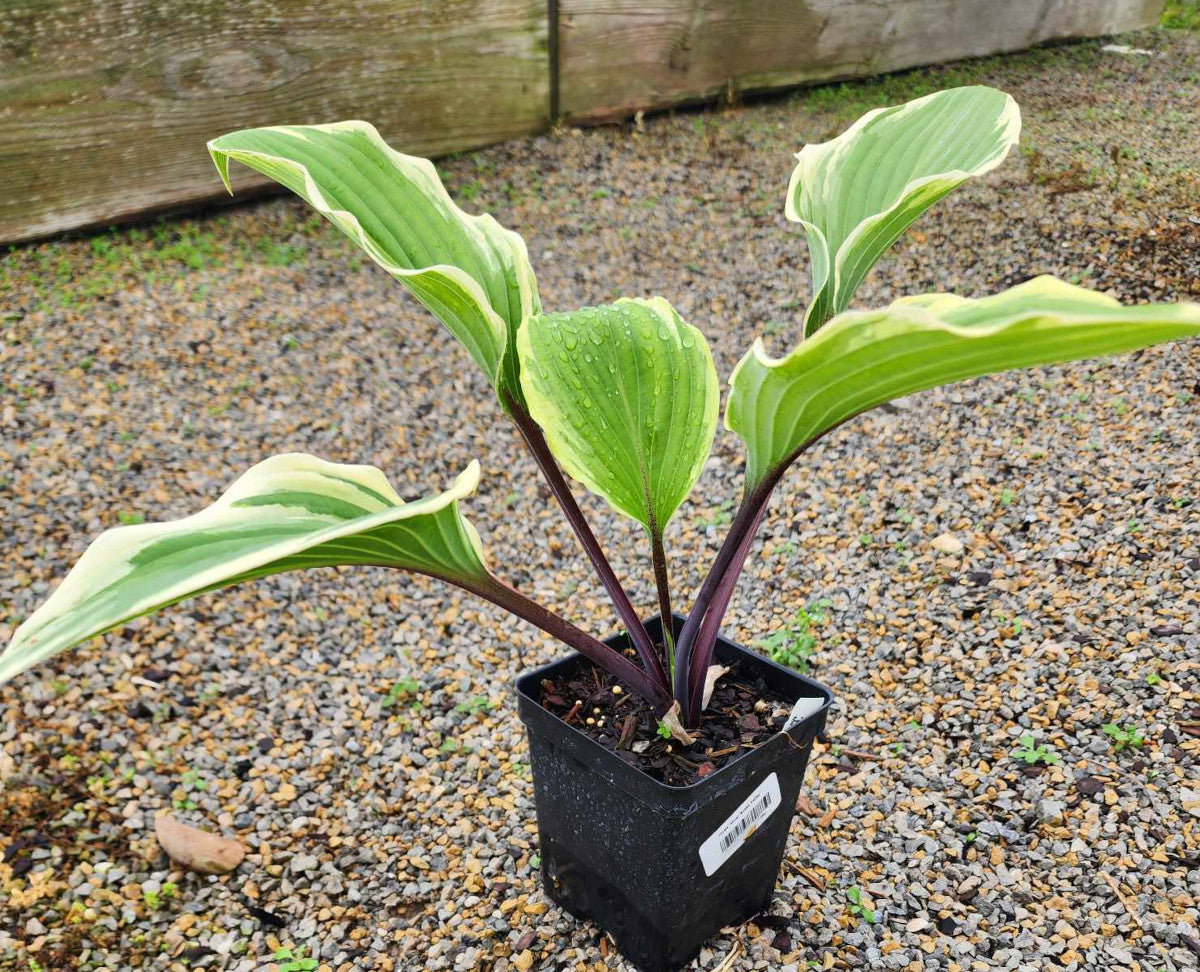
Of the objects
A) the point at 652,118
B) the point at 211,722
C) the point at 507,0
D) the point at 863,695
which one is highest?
the point at 507,0

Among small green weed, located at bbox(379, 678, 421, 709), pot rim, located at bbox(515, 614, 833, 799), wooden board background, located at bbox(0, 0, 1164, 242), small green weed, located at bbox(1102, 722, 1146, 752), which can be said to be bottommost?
small green weed, located at bbox(379, 678, 421, 709)

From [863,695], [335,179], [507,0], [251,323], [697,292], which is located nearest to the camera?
[335,179]

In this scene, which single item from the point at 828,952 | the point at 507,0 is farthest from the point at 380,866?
the point at 507,0

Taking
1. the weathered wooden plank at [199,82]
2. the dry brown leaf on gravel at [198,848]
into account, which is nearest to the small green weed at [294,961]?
the dry brown leaf on gravel at [198,848]

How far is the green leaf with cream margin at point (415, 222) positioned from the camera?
3.12 ft

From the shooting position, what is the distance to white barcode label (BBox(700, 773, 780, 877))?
1.02m

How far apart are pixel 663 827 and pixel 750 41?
3184mm

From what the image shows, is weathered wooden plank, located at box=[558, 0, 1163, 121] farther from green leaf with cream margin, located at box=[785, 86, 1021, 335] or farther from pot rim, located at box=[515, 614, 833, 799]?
pot rim, located at box=[515, 614, 833, 799]

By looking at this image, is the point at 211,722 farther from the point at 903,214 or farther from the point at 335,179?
the point at 903,214

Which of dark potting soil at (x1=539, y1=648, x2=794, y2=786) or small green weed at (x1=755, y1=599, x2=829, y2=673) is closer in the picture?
dark potting soil at (x1=539, y1=648, x2=794, y2=786)

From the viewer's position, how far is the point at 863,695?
1515 mm

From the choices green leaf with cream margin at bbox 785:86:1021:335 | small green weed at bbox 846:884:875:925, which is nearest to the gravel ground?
small green weed at bbox 846:884:875:925

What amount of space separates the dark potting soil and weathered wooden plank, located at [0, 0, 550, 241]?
2220mm

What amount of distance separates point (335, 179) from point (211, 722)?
100 cm
